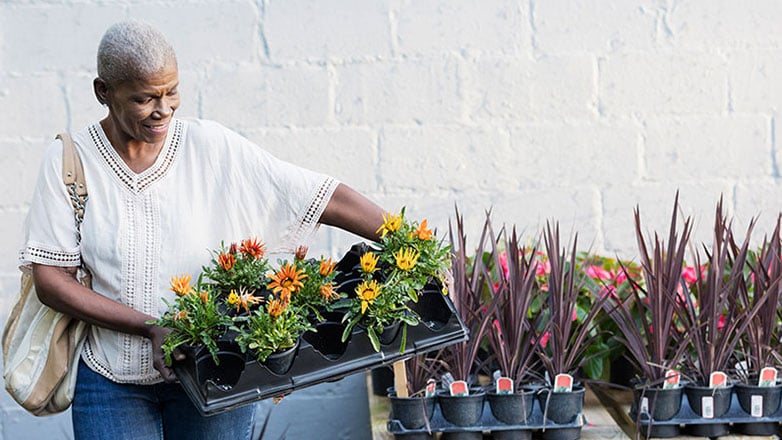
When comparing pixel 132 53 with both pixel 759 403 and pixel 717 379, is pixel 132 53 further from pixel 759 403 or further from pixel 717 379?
pixel 759 403

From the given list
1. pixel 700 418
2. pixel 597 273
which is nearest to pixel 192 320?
pixel 700 418

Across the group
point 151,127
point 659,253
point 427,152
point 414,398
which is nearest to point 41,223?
point 151,127

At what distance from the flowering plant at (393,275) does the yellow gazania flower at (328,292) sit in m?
0.04

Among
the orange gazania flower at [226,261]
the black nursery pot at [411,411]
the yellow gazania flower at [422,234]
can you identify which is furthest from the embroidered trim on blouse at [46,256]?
the black nursery pot at [411,411]

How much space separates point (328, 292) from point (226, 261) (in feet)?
0.67

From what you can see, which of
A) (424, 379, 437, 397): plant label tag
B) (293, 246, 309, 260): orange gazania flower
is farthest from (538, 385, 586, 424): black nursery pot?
(293, 246, 309, 260): orange gazania flower

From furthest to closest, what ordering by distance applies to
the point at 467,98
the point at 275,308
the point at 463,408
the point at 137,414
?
the point at 467,98
the point at 463,408
the point at 137,414
the point at 275,308

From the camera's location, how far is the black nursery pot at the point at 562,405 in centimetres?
232

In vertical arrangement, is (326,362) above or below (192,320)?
below

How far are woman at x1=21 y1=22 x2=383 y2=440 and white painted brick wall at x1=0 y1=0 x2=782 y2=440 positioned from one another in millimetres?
1204

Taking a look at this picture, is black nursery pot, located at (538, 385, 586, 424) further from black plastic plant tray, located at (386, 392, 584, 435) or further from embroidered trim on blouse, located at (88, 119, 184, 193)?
embroidered trim on blouse, located at (88, 119, 184, 193)

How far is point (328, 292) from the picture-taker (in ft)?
6.05

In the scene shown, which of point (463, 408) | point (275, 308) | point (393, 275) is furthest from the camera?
point (463, 408)

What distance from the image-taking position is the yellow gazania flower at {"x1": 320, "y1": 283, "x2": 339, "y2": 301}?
6.04 feet
